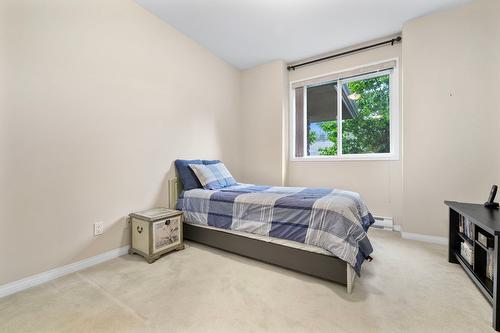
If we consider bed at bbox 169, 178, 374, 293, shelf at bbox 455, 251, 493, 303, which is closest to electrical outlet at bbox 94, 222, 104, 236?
bed at bbox 169, 178, 374, 293

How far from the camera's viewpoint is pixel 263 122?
3779 mm

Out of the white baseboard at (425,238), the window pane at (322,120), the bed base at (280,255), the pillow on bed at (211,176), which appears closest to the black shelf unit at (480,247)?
the white baseboard at (425,238)

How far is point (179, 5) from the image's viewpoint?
2.37 m

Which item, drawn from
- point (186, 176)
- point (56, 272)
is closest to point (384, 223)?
point (186, 176)

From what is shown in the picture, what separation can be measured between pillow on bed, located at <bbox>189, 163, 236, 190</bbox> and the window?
1434mm

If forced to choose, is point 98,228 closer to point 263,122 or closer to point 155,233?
point 155,233

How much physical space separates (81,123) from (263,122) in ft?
8.47

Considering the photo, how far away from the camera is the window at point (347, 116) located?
10.0 ft

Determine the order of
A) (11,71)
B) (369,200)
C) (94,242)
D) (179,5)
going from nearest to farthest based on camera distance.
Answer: (11,71), (94,242), (179,5), (369,200)

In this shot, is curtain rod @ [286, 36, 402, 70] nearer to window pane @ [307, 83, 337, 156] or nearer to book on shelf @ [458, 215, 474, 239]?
window pane @ [307, 83, 337, 156]

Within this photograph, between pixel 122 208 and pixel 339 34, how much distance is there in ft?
11.2

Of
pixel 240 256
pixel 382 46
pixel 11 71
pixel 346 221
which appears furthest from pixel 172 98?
pixel 382 46

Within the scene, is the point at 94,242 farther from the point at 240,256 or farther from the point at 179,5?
the point at 179,5

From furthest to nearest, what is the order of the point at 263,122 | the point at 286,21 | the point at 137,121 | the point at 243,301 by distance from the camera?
1. the point at 263,122
2. the point at 286,21
3. the point at 137,121
4. the point at 243,301
